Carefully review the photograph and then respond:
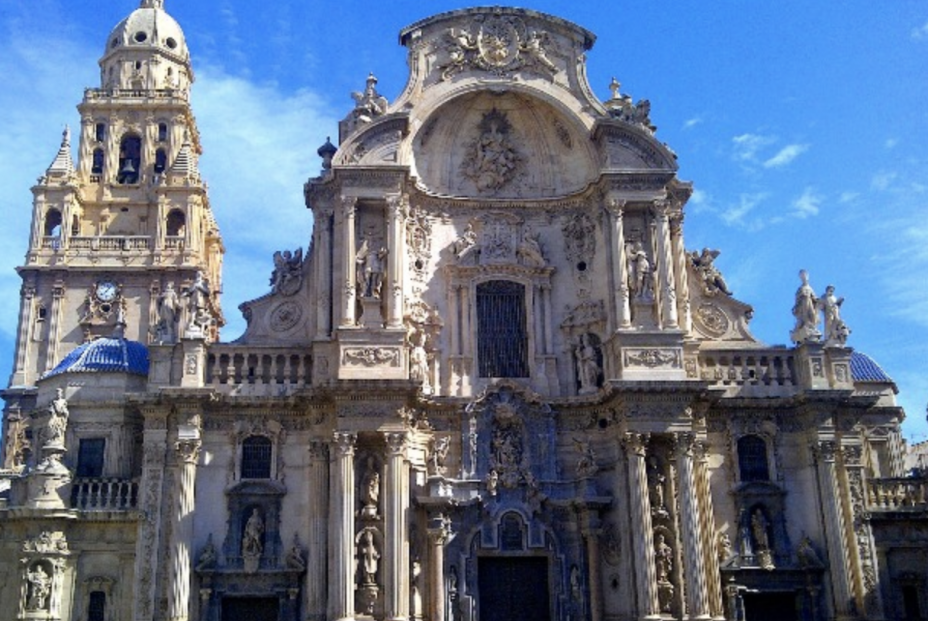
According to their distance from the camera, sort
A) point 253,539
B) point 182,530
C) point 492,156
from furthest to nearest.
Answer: point 492,156 → point 253,539 → point 182,530

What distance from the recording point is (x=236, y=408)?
87.6 feet

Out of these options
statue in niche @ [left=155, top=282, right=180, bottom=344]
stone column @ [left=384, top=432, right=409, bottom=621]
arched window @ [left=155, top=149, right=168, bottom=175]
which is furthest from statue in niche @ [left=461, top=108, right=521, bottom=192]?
arched window @ [left=155, top=149, right=168, bottom=175]

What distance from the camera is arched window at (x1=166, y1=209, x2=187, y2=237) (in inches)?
1912

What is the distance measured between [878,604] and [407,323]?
14.3 metres

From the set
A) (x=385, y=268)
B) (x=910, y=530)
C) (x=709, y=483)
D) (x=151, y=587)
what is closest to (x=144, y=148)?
(x=385, y=268)

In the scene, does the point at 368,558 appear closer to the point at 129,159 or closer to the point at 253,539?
the point at 253,539

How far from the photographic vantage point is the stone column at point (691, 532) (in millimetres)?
25266

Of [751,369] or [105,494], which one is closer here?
[105,494]

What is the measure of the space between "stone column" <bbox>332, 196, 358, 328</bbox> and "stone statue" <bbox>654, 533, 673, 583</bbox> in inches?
385

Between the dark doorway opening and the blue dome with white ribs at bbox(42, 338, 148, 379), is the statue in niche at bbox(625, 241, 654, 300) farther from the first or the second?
the blue dome with white ribs at bbox(42, 338, 148, 379)

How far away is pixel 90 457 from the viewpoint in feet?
91.1

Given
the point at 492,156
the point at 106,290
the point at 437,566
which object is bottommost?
the point at 437,566

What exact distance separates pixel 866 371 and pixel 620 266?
628 inches

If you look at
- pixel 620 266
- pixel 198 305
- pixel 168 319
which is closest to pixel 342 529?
pixel 198 305
